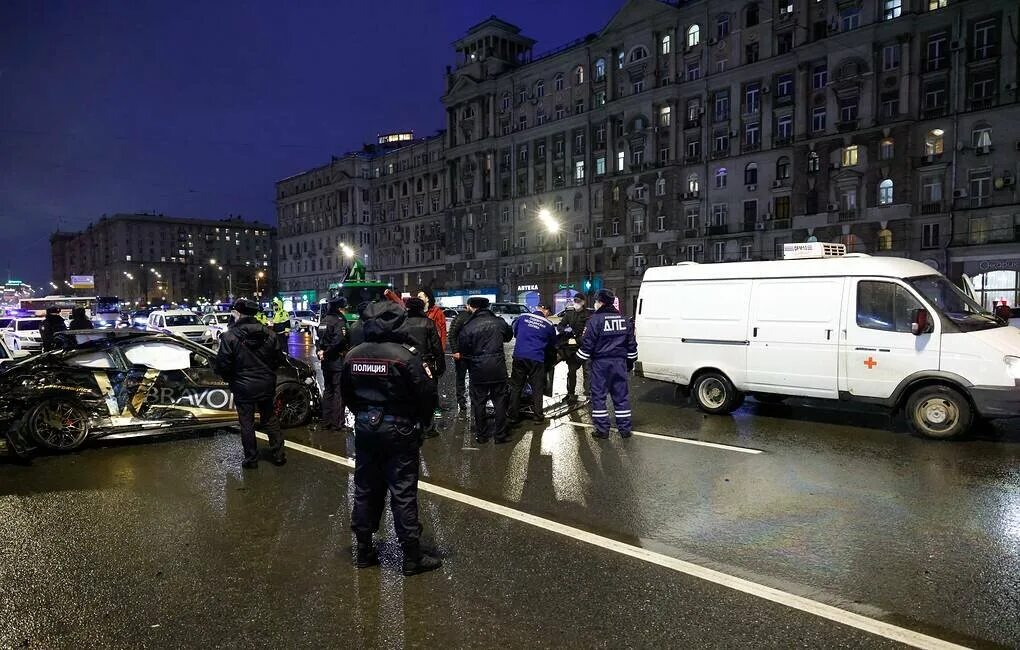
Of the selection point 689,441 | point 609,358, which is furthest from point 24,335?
point 689,441

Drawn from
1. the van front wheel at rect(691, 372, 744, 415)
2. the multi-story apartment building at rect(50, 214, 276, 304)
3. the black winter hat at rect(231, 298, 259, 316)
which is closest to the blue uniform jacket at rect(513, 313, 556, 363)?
the van front wheel at rect(691, 372, 744, 415)

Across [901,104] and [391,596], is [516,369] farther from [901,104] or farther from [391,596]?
[901,104]

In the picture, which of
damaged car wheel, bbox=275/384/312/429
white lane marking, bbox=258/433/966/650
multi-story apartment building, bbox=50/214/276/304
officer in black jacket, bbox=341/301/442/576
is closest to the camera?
white lane marking, bbox=258/433/966/650

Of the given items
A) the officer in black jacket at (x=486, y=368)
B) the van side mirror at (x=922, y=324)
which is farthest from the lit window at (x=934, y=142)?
A: the officer in black jacket at (x=486, y=368)

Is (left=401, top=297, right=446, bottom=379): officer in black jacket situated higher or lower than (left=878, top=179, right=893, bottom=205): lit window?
lower

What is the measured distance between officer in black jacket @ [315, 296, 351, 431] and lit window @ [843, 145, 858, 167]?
45236 millimetres

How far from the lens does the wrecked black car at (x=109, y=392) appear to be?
7.20m

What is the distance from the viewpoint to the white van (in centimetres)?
747

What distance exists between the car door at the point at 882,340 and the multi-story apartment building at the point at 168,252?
134045 mm

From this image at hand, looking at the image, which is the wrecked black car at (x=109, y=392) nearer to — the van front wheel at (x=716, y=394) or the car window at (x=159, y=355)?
the car window at (x=159, y=355)

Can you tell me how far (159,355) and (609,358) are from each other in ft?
19.7

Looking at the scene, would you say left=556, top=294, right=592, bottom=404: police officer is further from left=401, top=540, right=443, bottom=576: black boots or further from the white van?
left=401, top=540, right=443, bottom=576: black boots

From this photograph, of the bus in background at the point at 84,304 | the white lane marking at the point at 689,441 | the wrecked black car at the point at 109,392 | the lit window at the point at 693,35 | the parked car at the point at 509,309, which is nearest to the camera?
the wrecked black car at the point at 109,392

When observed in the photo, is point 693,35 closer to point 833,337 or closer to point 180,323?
point 180,323
